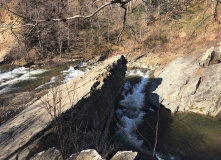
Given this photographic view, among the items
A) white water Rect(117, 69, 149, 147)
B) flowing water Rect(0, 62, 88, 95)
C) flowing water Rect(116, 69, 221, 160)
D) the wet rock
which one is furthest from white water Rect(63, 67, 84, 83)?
the wet rock

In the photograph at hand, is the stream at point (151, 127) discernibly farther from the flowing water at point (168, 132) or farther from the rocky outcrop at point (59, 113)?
the rocky outcrop at point (59, 113)

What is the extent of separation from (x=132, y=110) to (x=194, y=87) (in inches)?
175

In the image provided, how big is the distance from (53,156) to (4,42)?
23555 mm

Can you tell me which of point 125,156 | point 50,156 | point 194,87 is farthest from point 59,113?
point 194,87

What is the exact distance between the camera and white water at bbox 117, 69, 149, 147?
880cm

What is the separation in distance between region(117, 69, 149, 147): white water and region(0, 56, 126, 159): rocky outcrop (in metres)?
1.11

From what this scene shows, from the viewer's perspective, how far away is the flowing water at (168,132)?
7.48 meters

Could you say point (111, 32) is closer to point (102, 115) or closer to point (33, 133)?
point (102, 115)

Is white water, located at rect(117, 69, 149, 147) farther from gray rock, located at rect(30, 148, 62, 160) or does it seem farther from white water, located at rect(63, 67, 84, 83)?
gray rock, located at rect(30, 148, 62, 160)

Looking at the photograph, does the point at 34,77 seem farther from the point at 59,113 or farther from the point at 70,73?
the point at 59,113

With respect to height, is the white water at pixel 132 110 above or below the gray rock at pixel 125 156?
below

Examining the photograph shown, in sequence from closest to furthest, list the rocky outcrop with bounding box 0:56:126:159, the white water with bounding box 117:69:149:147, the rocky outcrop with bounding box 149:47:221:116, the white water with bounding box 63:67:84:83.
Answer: the rocky outcrop with bounding box 0:56:126:159 < the white water with bounding box 117:69:149:147 < the rocky outcrop with bounding box 149:47:221:116 < the white water with bounding box 63:67:84:83

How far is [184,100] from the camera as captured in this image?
10.8 meters

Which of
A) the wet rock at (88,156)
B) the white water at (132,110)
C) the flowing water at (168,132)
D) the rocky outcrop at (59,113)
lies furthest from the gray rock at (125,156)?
the white water at (132,110)
